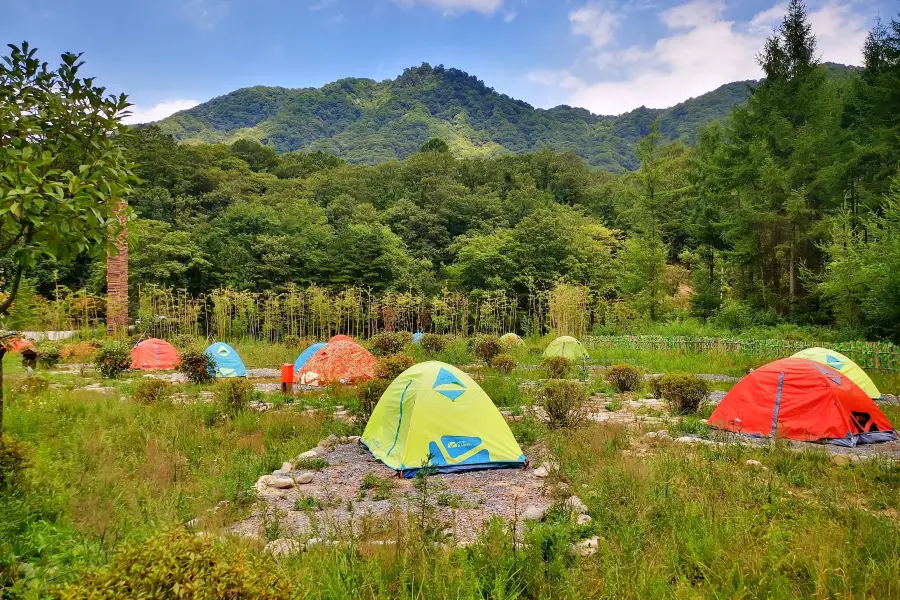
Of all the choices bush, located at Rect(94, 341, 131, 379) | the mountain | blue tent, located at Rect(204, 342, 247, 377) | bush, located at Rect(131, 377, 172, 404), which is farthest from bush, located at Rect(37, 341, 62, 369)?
the mountain

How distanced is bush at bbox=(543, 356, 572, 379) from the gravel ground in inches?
273

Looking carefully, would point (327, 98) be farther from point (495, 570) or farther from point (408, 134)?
point (495, 570)

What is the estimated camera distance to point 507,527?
13.7 ft

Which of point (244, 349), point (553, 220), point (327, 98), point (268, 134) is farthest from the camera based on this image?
point (327, 98)

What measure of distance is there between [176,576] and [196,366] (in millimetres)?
10945

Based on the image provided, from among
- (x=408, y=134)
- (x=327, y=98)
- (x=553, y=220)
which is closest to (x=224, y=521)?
(x=553, y=220)

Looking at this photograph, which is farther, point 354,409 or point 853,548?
point 354,409

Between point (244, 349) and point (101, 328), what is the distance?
6.65 meters

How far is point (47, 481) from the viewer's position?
13.0 ft

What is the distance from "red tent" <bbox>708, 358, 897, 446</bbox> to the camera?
7391mm

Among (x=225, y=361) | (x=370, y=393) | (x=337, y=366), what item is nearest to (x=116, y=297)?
(x=225, y=361)

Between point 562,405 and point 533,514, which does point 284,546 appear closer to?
point 533,514

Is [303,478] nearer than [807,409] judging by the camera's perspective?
Yes

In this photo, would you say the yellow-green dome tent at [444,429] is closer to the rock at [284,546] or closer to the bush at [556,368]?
the rock at [284,546]
